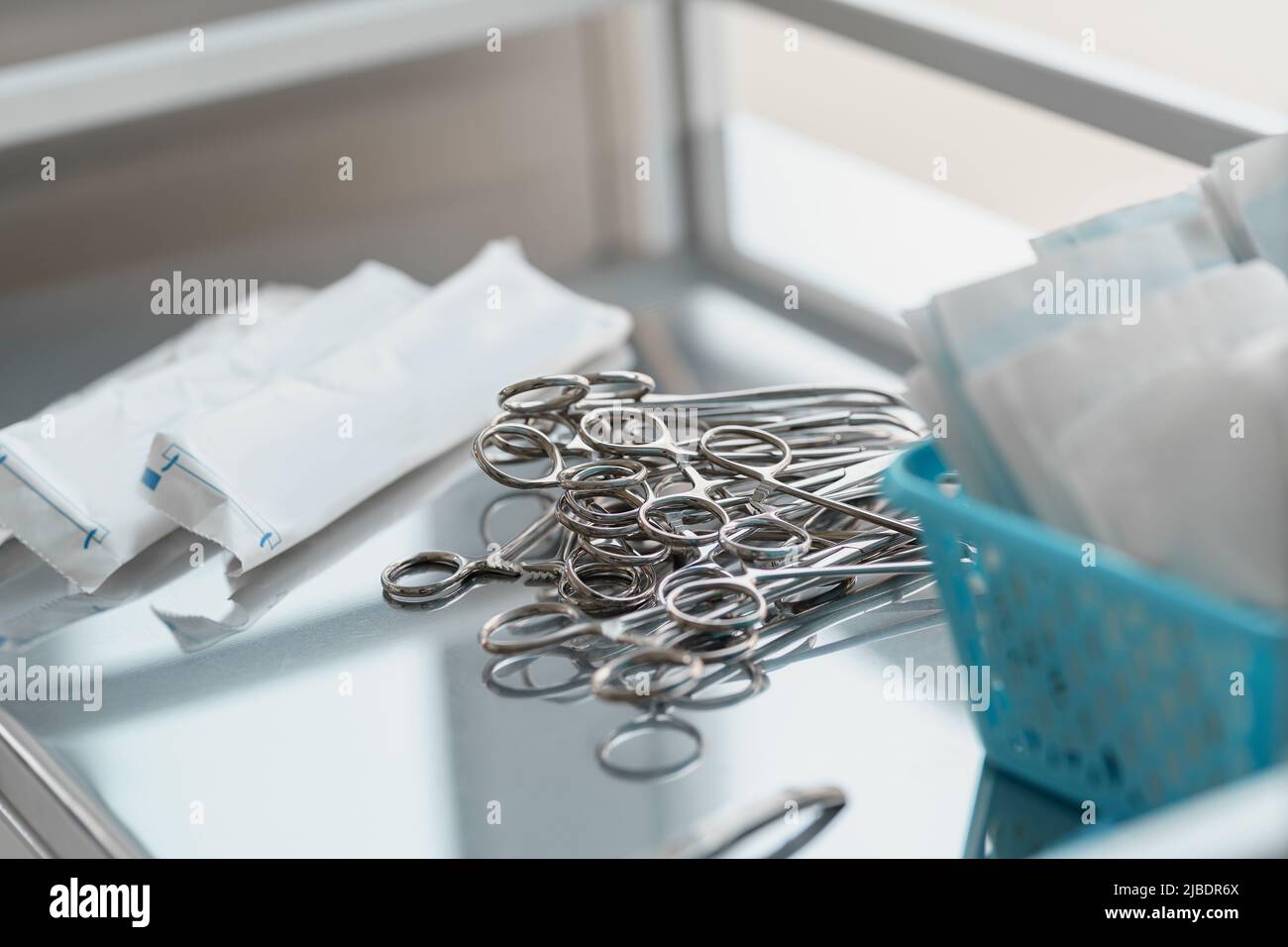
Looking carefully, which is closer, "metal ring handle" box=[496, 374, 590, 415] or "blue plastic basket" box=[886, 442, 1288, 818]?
"blue plastic basket" box=[886, 442, 1288, 818]

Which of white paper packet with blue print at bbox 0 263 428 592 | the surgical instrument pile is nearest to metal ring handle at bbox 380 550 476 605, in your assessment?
the surgical instrument pile

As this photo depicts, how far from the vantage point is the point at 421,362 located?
3.00 feet

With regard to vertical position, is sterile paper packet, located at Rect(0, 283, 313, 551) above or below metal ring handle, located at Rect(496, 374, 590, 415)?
below

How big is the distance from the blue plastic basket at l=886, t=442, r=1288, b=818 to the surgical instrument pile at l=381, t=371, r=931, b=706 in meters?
0.12

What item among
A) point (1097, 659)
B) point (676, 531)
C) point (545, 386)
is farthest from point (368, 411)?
point (1097, 659)

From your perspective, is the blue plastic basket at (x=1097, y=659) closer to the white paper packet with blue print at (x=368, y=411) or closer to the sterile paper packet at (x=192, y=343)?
the white paper packet with blue print at (x=368, y=411)

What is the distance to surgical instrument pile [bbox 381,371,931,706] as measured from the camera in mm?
647

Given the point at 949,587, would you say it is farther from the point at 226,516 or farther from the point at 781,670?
the point at 226,516

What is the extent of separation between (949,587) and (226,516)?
1.27 ft

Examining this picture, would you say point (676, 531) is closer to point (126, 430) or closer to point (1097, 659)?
point (1097, 659)

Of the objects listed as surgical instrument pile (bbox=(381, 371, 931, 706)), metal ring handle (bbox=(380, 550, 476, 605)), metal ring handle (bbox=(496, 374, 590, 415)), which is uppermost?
metal ring handle (bbox=(496, 374, 590, 415))

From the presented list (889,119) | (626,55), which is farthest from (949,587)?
(889,119)

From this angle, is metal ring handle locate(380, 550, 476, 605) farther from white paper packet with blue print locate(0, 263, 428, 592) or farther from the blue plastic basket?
the blue plastic basket
